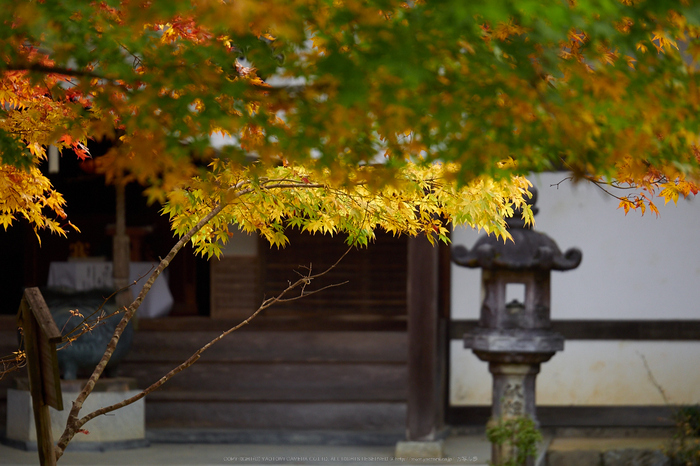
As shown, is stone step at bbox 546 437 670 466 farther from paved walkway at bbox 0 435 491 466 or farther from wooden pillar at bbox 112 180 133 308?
wooden pillar at bbox 112 180 133 308

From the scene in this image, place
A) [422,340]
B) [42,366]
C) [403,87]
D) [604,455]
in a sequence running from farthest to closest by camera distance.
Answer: [422,340] < [604,455] < [42,366] < [403,87]

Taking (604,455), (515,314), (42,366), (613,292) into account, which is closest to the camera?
(42,366)

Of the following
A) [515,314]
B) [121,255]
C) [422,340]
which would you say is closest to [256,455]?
[422,340]

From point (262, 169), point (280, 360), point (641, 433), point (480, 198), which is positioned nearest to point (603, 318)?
point (641, 433)

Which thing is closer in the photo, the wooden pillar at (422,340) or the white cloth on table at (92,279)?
the wooden pillar at (422,340)

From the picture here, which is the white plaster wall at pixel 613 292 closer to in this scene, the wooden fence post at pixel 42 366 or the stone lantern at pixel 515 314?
the stone lantern at pixel 515 314

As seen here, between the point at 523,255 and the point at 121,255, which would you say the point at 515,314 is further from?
the point at 121,255

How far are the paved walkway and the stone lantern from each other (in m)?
0.98

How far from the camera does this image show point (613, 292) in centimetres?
791

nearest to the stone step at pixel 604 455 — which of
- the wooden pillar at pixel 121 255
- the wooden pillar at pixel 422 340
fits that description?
the wooden pillar at pixel 422 340

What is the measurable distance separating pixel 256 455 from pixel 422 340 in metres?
1.82

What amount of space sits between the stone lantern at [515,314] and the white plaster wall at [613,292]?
1.84 meters

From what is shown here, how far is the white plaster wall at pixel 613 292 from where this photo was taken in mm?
7875

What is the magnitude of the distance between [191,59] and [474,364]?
612 centimetres
